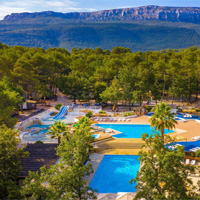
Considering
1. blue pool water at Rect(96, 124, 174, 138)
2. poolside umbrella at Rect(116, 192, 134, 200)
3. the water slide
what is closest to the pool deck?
blue pool water at Rect(96, 124, 174, 138)

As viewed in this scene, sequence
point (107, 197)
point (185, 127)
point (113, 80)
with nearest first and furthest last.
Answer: point (107, 197) → point (185, 127) → point (113, 80)

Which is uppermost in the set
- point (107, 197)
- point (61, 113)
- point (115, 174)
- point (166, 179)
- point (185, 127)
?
point (166, 179)

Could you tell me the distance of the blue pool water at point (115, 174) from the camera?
15250 millimetres

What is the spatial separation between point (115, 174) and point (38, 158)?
625 centimetres

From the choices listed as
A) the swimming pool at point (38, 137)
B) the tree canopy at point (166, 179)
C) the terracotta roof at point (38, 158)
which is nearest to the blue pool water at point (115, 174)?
the terracotta roof at point (38, 158)

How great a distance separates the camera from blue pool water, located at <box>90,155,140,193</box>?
15.2m

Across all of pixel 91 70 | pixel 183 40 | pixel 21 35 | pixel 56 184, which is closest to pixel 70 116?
pixel 91 70

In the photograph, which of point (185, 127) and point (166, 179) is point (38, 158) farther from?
point (185, 127)

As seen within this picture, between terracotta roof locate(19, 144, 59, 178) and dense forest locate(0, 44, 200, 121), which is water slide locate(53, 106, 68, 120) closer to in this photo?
dense forest locate(0, 44, 200, 121)

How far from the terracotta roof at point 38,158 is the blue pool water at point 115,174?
3.88 metres

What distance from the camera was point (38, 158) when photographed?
57.9 ft

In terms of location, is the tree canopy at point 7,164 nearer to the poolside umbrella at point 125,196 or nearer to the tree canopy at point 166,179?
the poolside umbrella at point 125,196

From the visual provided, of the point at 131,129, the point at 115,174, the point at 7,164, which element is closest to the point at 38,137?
the point at 115,174

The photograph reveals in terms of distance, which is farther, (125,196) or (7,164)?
(125,196)
